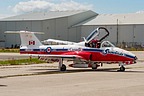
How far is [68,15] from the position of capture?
341 feet

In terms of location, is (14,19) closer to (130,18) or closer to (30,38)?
(130,18)

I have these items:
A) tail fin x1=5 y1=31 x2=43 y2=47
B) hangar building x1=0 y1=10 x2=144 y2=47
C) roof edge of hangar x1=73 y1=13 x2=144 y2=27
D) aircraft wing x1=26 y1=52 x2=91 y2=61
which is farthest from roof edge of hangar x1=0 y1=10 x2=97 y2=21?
aircraft wing x1=26 y1=52 x2=91 y2=61

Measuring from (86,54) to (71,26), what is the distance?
248 feet

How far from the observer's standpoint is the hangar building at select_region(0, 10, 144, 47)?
9938 cm

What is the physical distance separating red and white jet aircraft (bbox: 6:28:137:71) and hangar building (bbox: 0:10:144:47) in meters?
66.9

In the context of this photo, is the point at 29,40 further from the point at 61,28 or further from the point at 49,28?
the point at 61,28

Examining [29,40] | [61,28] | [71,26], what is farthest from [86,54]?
[71,26]

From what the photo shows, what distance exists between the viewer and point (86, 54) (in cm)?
2867

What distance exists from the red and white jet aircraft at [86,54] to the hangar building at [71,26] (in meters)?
66.9

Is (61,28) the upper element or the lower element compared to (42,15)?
lower

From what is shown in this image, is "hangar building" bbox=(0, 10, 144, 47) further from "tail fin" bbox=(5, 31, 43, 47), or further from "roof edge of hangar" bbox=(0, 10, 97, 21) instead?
"tail fin" bbox=(5, 31, 43, 47)

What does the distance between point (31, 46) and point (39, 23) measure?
6949 centimetres

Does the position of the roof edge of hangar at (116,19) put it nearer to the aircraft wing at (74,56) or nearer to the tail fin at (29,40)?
the tail fin at (29,40)

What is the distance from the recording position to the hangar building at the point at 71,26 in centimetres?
9938
